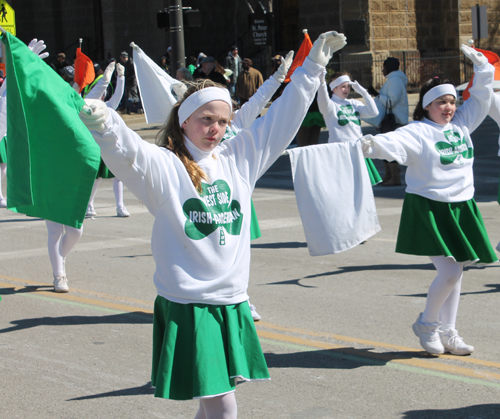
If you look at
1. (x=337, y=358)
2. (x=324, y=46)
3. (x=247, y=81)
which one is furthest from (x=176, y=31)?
(x=324, y=46)

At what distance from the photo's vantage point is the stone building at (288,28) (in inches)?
1085

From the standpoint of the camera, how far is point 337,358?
17.1 ft

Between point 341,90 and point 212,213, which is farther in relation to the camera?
point 341,90

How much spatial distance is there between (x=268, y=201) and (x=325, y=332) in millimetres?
6655

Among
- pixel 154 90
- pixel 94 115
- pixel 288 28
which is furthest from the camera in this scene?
pixel 288 28

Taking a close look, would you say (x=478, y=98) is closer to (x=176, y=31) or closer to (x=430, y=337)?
(x=430, y=337)

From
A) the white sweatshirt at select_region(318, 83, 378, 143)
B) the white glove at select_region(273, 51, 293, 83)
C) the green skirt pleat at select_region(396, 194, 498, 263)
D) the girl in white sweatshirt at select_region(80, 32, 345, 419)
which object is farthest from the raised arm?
the white sweatshirt at select_region(318, 83, 378, 143)

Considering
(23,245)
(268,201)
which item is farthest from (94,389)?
(268,201)

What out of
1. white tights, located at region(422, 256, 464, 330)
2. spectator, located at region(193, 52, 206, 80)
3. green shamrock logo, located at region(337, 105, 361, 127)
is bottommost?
white tights, located at region(422, 256, 464, 330)

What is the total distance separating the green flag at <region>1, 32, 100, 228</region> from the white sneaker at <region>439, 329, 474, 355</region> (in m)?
3.05

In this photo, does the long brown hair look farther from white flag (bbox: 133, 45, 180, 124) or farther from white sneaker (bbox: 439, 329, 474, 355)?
white flag (bbox: 133, 45, 180, 124)

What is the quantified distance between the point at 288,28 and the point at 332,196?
29.7 m

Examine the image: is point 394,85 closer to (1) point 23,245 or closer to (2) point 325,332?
(1) point 23,245

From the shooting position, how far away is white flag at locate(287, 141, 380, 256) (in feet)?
14.0
